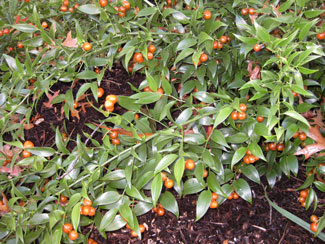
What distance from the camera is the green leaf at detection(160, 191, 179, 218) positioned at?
1775 mm

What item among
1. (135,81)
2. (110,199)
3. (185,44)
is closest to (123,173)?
(110,199)

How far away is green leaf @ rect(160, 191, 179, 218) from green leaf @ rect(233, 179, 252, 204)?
1.39 feet

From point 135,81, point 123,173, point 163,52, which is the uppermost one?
point 163,52

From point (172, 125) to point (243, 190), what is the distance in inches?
24.5

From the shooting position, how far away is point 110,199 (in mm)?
1661

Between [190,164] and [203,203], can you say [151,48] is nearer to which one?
[190,164]

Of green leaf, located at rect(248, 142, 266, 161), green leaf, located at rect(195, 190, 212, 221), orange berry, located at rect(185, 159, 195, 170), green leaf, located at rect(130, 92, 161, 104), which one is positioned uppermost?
green leaf, located at rect(130, 92, 161, 104)

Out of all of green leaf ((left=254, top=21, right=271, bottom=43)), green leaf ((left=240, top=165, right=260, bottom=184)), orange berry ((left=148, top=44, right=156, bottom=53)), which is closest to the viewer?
green leaf ((left=254, top=21, right=271, bottom=43))

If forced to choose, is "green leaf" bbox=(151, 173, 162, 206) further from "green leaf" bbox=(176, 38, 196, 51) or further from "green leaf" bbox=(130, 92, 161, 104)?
"green leaf" bbox=(176, 38, 196, 51)

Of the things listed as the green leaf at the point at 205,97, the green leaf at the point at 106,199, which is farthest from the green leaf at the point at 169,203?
the green leaf at the point at 205,97

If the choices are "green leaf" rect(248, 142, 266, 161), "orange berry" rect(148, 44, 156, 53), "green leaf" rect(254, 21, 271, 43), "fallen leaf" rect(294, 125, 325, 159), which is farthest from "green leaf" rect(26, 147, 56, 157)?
"fallen leaf" rect(294, 125, 325, 159)

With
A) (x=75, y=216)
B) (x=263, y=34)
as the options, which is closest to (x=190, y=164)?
(x=75, y=216)

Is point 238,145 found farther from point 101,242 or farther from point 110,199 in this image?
point 101,242

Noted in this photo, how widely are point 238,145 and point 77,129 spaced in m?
1.46
